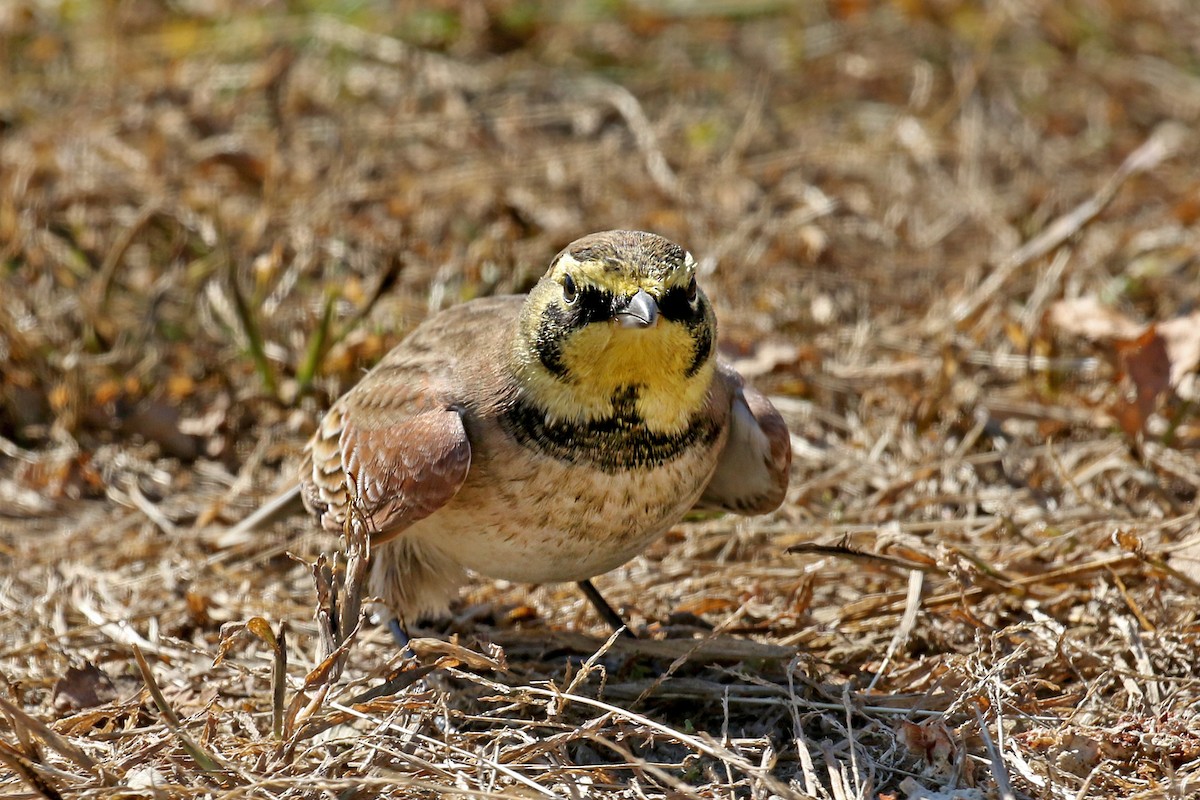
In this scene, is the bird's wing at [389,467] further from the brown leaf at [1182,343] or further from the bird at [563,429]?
the brown leaf at [1182,343]

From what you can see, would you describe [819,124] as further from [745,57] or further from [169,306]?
[169,306]

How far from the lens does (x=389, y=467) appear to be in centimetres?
471

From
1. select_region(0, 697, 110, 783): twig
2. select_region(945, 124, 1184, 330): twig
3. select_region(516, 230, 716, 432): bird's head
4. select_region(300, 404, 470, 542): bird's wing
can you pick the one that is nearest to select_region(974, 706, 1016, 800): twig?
select_region(516, 230, 716, 432): bird's head

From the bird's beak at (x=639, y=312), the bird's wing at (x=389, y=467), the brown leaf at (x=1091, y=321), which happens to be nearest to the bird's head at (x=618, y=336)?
the bird's beak at (x=639, y=312)

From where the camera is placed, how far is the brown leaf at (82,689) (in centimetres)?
494

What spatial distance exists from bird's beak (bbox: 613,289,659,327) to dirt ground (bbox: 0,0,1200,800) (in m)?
0.99

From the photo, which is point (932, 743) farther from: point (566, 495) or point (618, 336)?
point (618, 336)

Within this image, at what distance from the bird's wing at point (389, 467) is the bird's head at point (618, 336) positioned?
0.34 metres

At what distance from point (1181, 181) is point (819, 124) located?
2384 millimetres

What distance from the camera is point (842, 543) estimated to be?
5.07 metres

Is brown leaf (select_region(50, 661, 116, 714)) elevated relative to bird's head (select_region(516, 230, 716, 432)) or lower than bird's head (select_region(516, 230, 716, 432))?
lower

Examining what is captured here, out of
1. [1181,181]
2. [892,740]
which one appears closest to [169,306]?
[892,740]

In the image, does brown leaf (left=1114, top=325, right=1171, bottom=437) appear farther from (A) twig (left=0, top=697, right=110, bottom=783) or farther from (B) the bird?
(A) twig (left=0, top=697, right=110, bottom=783)

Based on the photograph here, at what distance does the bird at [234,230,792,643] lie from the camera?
441 centimetres
